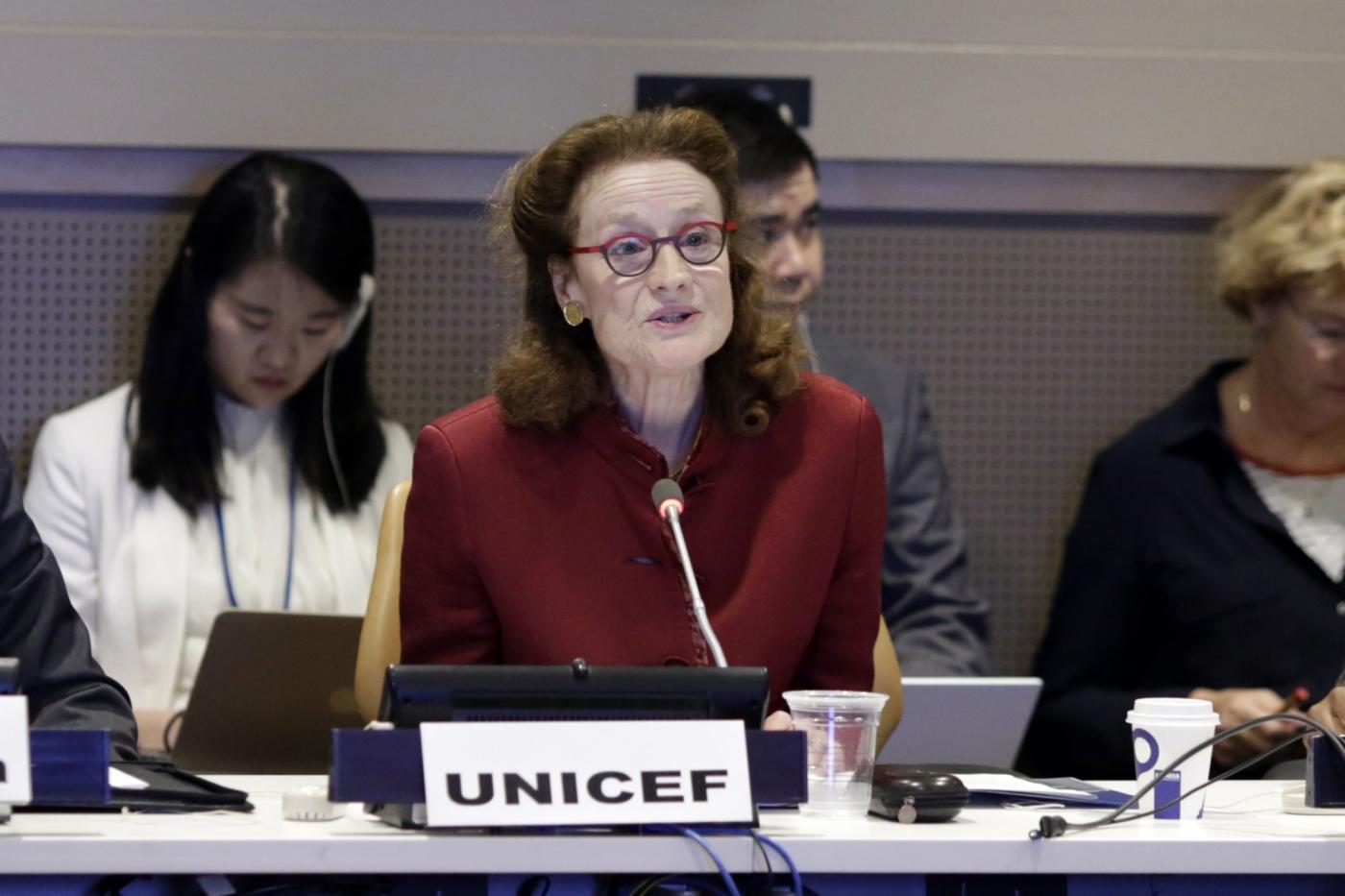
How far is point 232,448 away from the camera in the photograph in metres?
3.33

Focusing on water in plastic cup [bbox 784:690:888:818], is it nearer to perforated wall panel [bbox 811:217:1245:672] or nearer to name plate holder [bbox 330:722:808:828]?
name plate holder [bbox 330:722:808:828]

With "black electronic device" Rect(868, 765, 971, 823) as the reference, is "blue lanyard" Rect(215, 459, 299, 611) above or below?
above

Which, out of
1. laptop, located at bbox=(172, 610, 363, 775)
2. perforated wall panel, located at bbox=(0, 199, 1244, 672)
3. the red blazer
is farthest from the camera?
perforated wall panel, located at bbox=(0, 199, 1244, 672)

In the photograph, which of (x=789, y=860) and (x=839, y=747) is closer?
(x=789, y=860)

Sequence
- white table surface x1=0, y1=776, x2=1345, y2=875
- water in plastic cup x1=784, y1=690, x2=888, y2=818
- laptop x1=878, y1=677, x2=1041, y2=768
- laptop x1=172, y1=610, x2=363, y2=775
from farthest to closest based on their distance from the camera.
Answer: laptop x1=172, y1=610, x2=363, y2=775
laptop x1=878, y1=677, x2=1041, y2=768
water in plastic cup x1=784, y1=690, x2=888, y2=818
white table surface x1=0, y1=776, x2=1345, y2=875

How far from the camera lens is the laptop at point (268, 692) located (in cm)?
263

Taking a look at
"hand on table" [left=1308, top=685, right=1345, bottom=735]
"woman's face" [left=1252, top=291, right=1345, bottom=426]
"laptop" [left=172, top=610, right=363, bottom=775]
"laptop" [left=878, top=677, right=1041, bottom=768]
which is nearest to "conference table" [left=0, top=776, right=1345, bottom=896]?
"hand on table" [left=1308, top=685, right=1345, bottom=735]

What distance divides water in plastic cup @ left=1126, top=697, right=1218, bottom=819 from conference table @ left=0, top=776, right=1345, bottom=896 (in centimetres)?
8

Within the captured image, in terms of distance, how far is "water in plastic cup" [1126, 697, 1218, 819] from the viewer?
1.73 meters

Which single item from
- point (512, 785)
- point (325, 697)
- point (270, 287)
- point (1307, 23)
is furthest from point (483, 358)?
point (512, 785)

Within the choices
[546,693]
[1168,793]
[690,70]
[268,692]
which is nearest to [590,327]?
[268,692]

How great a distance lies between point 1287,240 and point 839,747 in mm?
1936

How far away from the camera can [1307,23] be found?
3.60m

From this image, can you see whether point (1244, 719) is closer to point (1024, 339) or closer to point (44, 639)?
point (1024, 339)
